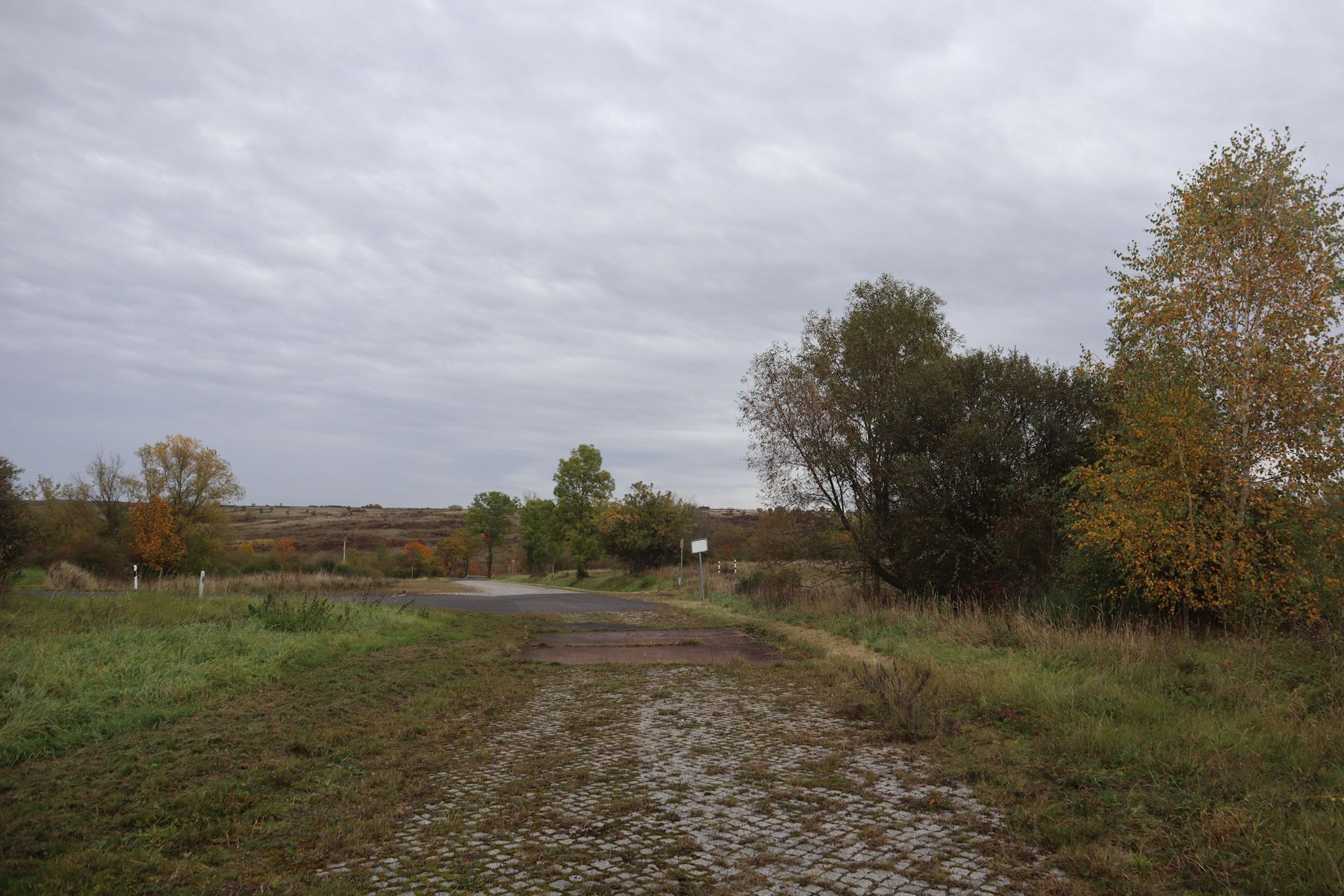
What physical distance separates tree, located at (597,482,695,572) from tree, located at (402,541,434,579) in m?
22.6

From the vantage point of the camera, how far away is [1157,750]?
6.25m

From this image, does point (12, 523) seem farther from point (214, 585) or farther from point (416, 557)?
point (416, 557)

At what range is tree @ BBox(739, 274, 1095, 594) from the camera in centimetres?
1853

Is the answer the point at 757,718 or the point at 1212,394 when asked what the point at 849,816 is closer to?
the point at 757,718

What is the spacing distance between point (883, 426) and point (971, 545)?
381cm

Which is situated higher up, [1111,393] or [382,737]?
[1111,393]

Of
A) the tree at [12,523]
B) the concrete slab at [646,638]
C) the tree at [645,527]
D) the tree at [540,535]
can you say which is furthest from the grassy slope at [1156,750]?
the tree at [540,535]

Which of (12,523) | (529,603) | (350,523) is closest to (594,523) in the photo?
(529,603)

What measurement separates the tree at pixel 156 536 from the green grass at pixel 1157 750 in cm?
5155

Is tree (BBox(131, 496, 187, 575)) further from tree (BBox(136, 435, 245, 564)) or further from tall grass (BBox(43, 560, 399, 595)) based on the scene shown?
tall grass (BBox(43, 560, 399, 595))

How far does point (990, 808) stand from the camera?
5.46 metres

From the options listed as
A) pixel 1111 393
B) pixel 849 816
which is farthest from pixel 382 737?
pixel 1111 393

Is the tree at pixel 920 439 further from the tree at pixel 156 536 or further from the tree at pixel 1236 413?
the tree at pixel 156 536

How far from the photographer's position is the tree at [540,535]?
67.8m
